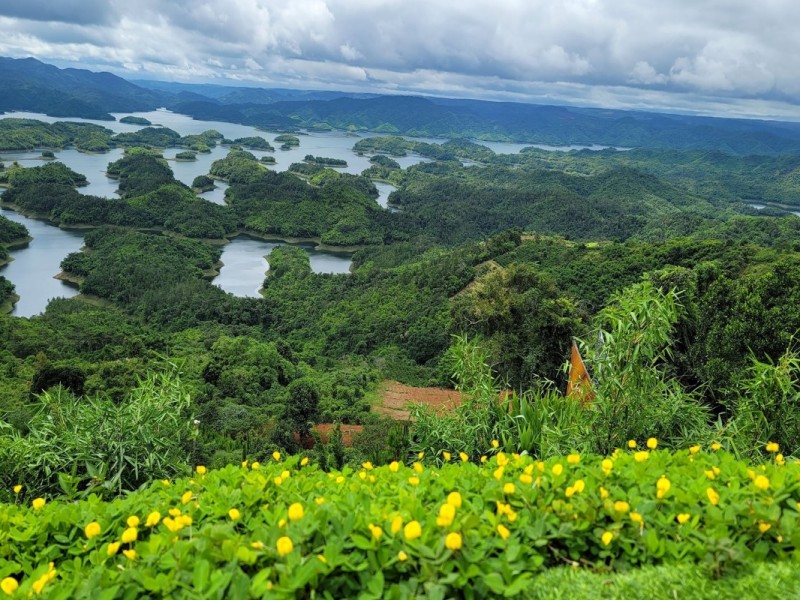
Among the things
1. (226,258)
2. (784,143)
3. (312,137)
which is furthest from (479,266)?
(784,143)

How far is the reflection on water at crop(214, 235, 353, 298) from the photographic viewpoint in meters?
38.2

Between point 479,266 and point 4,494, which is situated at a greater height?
point 4,494

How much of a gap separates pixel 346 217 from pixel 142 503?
174ft

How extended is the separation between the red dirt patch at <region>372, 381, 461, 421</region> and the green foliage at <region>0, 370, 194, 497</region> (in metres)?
9.06

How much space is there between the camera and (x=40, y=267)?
1486 inches

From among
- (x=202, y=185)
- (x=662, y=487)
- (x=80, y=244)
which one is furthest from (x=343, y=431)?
(x=202, y=185)

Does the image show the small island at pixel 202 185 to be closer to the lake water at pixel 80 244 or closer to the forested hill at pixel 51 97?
the lake water at pixel 80 244

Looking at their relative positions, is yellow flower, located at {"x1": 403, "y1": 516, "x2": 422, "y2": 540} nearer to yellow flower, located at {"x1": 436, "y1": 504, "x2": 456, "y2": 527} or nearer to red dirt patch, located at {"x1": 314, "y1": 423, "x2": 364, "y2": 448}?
yellow flower, located at {"x1": 436, "y1": 504, "x2": 456, "y2": 527}

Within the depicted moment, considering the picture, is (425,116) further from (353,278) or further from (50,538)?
(50,538)

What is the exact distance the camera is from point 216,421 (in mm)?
11250

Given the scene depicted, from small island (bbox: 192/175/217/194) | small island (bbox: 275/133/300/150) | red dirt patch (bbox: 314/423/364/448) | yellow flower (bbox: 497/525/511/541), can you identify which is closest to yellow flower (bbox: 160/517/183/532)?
yellow flower (bbox: 497/525/511/541)

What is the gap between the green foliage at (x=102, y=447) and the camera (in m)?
3.26

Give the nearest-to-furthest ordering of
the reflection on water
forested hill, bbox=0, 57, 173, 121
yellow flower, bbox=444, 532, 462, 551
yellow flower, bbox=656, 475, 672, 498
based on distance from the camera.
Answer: yellow flower, bbox=444, 532, 462, 551 → yellow flower, bbox=656, 475, 672, 498 → the reflection on water → forested hill, bbox=0, 57, 173, 121

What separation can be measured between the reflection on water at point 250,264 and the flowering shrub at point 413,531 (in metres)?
35.2
